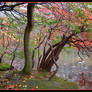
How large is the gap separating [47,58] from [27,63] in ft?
5.45

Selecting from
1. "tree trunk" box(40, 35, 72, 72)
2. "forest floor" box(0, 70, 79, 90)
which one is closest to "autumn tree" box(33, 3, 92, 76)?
"tree trunk" box(40, 35, 72, 72)

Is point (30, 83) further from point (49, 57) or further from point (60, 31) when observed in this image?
point (60, 31)

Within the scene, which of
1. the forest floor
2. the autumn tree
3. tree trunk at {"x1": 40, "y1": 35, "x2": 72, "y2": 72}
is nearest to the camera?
the forest floor

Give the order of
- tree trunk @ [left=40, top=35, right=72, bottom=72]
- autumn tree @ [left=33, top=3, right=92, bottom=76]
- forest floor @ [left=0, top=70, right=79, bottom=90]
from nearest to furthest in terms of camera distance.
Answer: forest floor @ [left=0, top=70, right=79, bottom=90]
autumn tree @ [left=33, top=3, right=92, bottom=76]
tree trunk @ [left=40, top=35, right=72, bottom=72]

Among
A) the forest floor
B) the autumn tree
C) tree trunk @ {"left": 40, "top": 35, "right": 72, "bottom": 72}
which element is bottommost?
the forest floor

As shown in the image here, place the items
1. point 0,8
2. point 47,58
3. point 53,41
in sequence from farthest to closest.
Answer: point 53,41, point 47,58, point 0,8

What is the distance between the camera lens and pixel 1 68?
27.5 ft

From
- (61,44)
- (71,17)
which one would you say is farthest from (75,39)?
(71,17)

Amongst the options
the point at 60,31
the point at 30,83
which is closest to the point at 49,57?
the point at 60,31

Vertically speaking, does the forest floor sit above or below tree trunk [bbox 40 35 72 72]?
below

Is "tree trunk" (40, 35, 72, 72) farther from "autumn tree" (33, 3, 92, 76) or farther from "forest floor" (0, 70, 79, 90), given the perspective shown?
"forest floor" (0, 70, 79, 90)

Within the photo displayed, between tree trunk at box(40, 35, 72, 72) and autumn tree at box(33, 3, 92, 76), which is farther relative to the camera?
tree trunk at box(40, 35, 72, 72)

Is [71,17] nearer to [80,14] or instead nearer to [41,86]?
[80,14]

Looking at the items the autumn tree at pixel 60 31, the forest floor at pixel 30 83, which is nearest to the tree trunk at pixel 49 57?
the autumn tree at pixel 60 31
